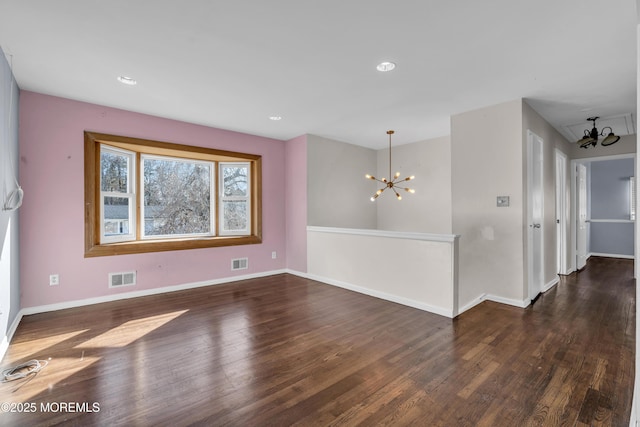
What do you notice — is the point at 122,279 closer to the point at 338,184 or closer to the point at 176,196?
the point at 176,196

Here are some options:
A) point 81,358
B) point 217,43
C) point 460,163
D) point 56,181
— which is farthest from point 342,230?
point 56,181

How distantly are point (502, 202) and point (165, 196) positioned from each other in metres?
4.91

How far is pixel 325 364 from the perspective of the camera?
Answer: 91.0 inches

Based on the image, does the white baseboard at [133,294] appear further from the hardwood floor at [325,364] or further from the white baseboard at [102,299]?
the hardwood floor at [325,364]

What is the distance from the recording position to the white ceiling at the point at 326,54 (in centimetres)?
202

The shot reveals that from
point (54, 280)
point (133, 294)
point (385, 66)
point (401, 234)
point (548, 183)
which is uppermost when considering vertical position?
point (385, 66)

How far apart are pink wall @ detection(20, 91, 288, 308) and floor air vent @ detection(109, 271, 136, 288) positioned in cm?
5

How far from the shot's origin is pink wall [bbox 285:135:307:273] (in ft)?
17.5

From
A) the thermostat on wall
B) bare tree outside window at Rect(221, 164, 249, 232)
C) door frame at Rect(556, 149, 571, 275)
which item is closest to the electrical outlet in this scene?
bare tree outside window at Rect(221, 164, 249, 232)

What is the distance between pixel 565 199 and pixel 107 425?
22.2 ft

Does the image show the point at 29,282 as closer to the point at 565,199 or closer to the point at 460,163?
the point at 460,163

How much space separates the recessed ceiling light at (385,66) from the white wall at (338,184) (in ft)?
8.43

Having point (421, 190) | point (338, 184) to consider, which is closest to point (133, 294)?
point (338, 184)

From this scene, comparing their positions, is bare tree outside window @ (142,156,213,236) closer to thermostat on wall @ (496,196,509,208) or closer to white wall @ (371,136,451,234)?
white wall @ (371,136,451,234)
